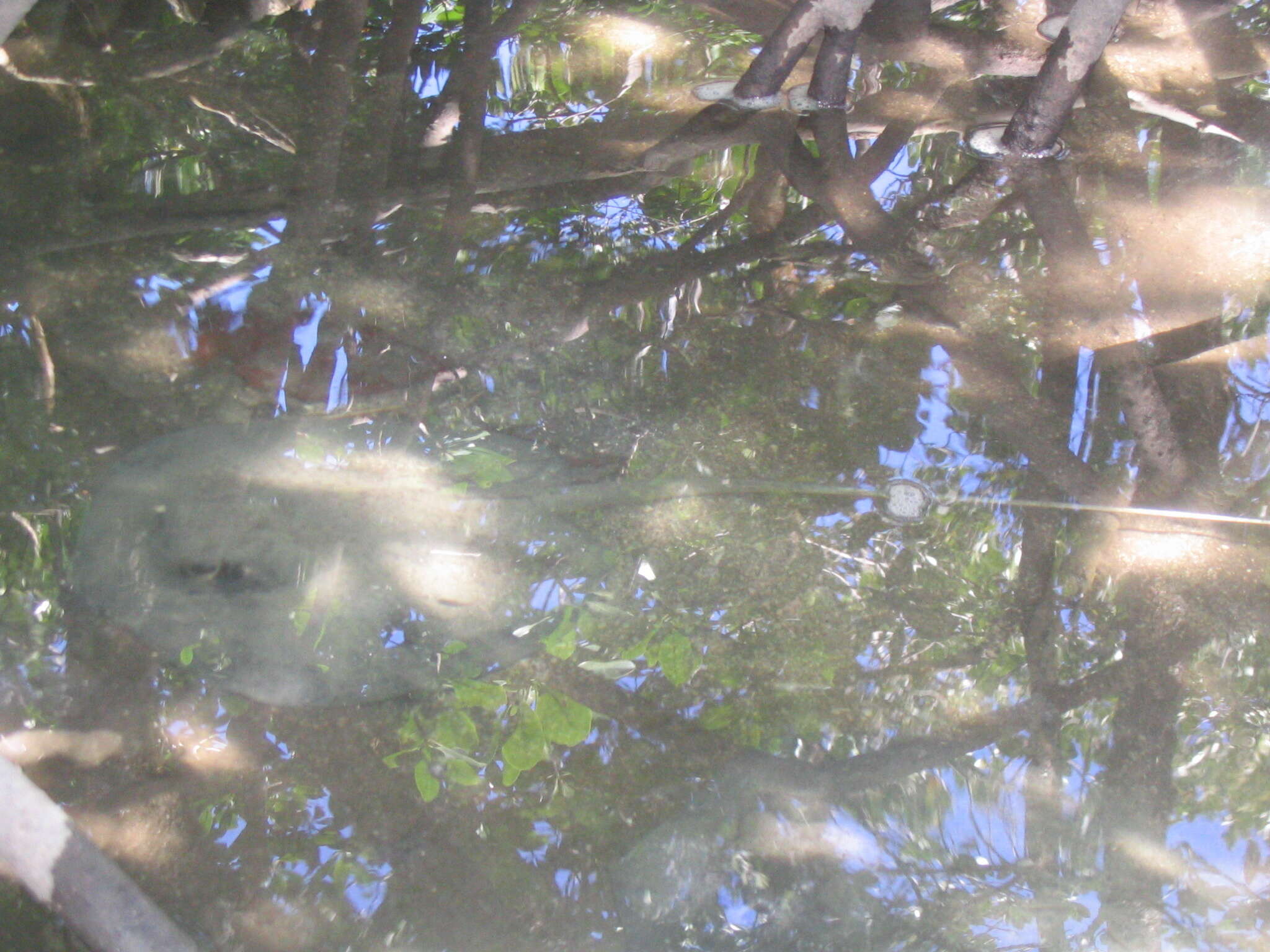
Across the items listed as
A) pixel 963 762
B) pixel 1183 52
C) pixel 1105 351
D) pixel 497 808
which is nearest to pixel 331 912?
pixel 497 808

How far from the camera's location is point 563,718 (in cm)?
175

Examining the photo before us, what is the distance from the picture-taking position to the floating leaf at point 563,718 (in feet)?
5.70

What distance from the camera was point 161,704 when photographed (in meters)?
1.73

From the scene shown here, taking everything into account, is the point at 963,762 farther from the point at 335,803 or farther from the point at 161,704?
the point at 161,704

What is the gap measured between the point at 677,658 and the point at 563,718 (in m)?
0.25

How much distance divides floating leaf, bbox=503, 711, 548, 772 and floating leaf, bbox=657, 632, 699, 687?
0.87 feet

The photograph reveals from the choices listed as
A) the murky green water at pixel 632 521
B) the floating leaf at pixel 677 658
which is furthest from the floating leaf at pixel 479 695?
the floating leaf at pixel 677 658

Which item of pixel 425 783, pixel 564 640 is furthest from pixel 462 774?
pixel 564 640

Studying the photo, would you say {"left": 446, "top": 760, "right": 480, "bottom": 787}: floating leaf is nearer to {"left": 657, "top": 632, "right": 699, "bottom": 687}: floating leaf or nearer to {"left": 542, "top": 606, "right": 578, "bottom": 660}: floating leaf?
{"left": 542, "top": 606, "right": 578, "bottom": 660}: floating leaf

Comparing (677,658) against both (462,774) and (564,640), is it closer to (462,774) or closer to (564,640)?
(564,640)

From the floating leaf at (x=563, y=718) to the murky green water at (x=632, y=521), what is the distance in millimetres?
11

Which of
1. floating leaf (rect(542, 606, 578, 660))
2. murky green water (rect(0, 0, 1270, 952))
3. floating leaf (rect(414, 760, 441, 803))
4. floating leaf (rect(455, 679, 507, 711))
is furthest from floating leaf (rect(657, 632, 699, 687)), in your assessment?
floating leaf (rect(414, 760, 441, 803))

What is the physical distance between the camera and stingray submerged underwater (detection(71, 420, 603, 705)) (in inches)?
71.1

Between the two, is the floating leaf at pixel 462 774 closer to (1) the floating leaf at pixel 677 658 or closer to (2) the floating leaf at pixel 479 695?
(2) the floating leaf at pixel 479 695
